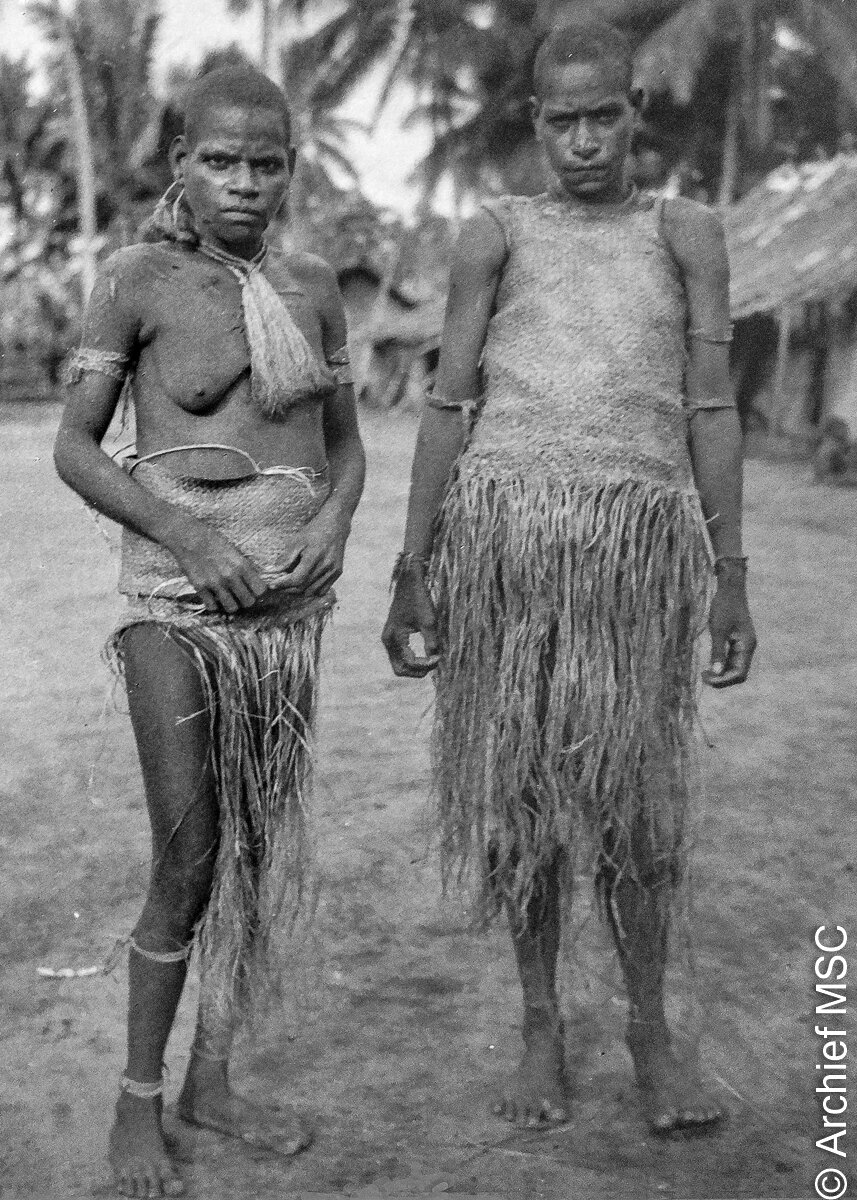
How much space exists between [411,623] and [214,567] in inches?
16.6

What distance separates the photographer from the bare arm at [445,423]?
2.28m

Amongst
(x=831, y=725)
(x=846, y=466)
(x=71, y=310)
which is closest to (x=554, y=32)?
(x=831, y=725)

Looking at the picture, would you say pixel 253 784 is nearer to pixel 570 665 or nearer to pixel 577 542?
pixel 570 665

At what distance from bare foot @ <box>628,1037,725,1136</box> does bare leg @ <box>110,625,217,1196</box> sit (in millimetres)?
780

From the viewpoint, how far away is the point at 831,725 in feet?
15.1

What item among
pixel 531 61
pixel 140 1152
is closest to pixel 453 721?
pixel 140 1152

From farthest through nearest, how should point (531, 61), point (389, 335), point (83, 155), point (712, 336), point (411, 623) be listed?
point (389, 335) < point (531, 61) < point (83, 155) < point (411, 623) < point (712, 336)

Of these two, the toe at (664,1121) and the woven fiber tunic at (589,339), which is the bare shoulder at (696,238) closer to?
the woven fiber tunic at (589,339)

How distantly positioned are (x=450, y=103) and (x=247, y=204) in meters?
10.6

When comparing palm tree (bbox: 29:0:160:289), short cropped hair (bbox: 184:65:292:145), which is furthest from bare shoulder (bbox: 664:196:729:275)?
palm tree (bbox: 29:0:160:289)

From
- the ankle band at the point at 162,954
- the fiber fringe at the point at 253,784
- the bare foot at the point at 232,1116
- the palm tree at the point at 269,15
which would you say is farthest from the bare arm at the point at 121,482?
the palm tree at the point at 269,15

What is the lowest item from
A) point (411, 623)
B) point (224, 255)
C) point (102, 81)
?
point (411, 623)

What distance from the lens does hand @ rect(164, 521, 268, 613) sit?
2070 mm

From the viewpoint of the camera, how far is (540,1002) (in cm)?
244
